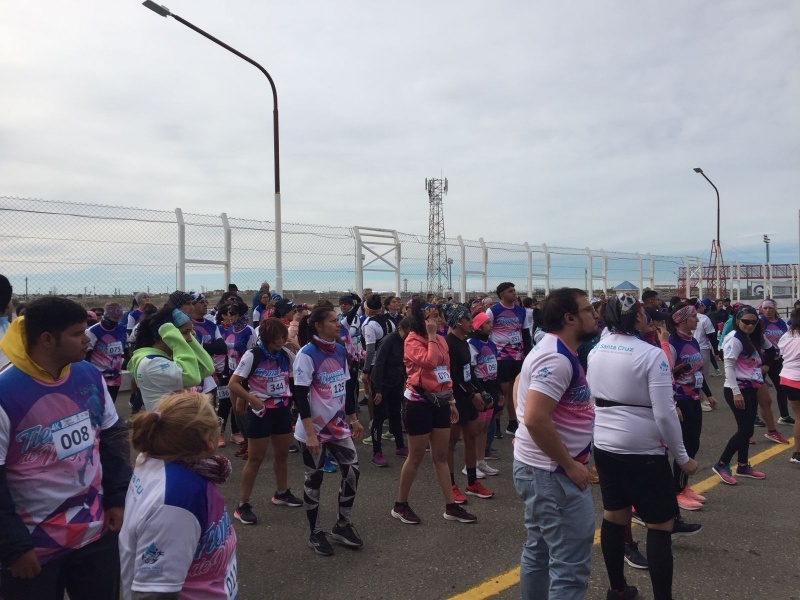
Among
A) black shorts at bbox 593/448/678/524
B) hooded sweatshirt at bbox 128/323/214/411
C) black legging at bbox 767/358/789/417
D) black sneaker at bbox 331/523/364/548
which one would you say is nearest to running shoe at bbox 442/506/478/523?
black sneaker at bbox 331/523/364/548

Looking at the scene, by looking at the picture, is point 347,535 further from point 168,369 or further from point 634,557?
point 634,557

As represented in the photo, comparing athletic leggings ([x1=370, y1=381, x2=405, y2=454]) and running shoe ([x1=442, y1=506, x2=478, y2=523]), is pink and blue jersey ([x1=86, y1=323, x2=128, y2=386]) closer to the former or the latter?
athletic leggings ([x1=370, y1=381, x2=405, y2=454])

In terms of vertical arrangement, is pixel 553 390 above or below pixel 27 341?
below

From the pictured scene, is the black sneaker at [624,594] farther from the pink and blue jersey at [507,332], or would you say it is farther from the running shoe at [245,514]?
the pink and blue jersey at [507,332]

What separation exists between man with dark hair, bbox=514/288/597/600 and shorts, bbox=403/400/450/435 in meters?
1.85

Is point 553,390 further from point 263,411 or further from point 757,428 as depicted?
point 757,428

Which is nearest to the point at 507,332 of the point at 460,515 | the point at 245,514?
the point at 460,515

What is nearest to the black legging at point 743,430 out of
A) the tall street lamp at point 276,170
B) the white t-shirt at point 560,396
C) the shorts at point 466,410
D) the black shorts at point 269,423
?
the shorts at point 466,410

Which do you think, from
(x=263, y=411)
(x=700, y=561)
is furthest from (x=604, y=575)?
(x=263, y=411)

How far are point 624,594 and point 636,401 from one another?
1213 mm

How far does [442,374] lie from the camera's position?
4.91m

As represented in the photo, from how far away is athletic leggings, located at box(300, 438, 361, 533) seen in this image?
14.0 ft

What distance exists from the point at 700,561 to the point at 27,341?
4434mm

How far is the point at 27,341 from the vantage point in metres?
2.29
